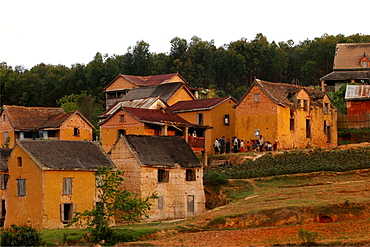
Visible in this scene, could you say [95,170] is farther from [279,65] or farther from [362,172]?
[279,65]

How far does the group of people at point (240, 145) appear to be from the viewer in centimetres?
6141

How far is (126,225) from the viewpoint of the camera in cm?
4491

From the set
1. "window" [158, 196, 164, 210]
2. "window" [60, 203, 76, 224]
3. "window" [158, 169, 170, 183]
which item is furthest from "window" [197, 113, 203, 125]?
"window" [60, 203, 76, 224]

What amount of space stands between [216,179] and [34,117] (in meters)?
29.5

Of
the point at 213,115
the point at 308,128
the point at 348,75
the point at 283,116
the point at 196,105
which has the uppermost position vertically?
the point at 348,75

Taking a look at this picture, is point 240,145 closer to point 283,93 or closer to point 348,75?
point 283,93

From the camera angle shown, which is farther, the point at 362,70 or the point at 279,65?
the point at 279,65

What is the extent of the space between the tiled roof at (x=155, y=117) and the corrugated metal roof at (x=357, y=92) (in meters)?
18.4

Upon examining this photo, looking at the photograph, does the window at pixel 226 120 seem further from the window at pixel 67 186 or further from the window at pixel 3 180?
the window at pixel 67 186

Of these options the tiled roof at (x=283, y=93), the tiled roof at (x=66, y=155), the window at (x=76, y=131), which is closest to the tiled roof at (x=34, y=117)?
the window at (x=76, y=131)

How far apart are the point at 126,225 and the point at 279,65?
6438 centimetres

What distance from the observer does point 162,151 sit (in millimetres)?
50531

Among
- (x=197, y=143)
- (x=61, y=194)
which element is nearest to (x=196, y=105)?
(x=197, y=143)

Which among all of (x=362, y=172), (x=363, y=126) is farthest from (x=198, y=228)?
(x=363, y=126)
